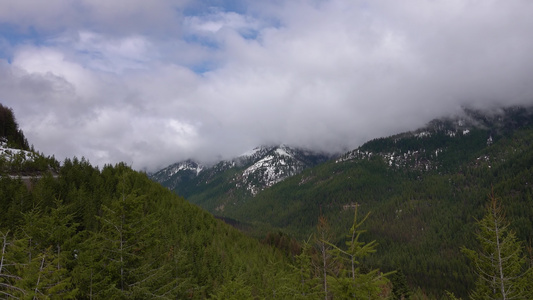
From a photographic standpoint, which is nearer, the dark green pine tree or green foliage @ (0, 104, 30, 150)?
the dark green pine tree

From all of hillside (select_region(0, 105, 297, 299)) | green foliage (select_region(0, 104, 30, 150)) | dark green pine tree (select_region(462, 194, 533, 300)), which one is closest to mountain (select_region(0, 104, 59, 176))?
hillside (select_region(0, 105, 297, 299))

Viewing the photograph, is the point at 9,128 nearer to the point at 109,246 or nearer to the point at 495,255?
the point at 109,246

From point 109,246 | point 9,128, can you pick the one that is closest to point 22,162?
point 9,128

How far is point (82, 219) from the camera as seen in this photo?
62.1 m

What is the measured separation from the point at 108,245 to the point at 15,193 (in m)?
61.0

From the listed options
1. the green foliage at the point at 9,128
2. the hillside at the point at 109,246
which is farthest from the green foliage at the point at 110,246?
the green foliage at the point at 9,128

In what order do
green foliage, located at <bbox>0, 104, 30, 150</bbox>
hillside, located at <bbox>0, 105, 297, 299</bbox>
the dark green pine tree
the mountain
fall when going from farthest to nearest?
green foliage, located at <bbox>0, 104, 30, 150</bbox> → the mountain → the dark green pine tree → hillside, located at <bbox>0, 105, 297, 299</bbox>

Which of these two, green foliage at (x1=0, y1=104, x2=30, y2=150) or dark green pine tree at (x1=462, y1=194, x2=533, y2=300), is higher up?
green foliage at (x1=0, y1=104, x2=30, y2=150)

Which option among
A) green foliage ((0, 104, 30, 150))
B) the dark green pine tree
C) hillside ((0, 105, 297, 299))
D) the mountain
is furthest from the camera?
green foliage ((0, 104, 30, 150))

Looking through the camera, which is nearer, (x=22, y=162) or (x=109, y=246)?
(x=109, y=246)

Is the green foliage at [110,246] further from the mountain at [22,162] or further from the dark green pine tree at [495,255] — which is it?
the dark green pine tree at [495,255]

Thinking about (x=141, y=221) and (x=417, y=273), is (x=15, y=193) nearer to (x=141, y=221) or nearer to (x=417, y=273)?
(x=141, y=221)

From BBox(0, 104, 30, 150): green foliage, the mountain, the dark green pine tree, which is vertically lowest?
the dark green pine tree

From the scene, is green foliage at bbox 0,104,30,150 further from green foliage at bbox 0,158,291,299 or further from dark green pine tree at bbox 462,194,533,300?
dark green pine tree at bbox 462,194,533,300
